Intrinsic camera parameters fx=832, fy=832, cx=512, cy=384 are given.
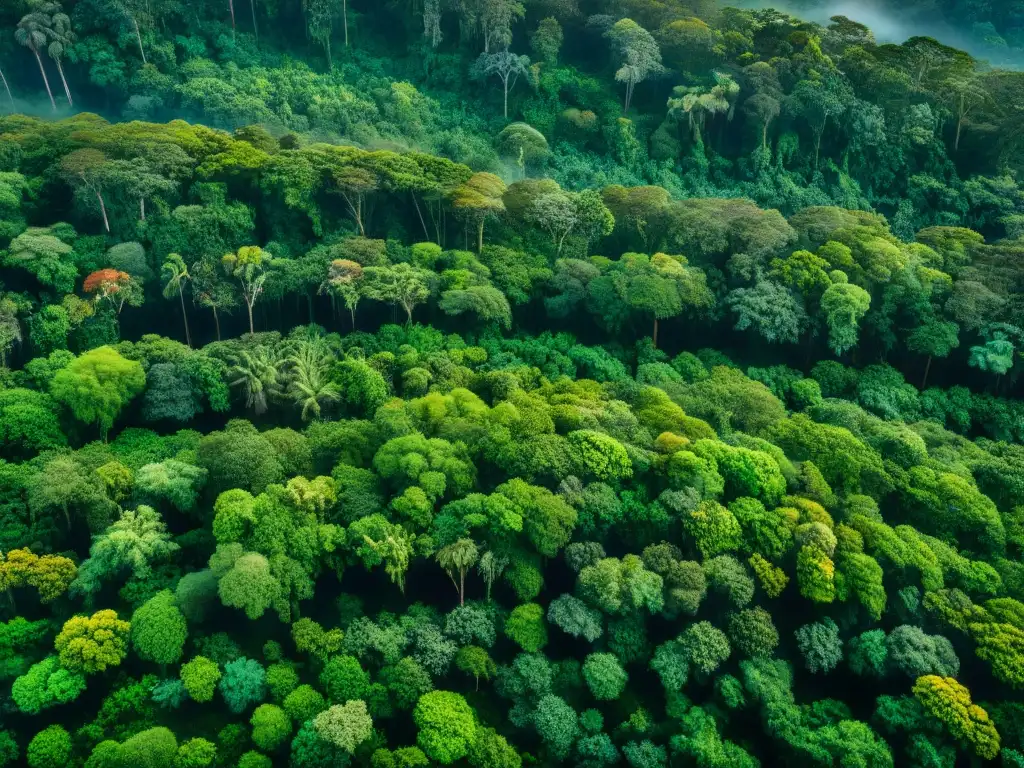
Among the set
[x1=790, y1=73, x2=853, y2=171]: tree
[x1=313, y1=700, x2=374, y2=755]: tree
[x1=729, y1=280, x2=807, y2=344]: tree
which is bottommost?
[x1=313, y1=700, x2=374, y2=755]: tree

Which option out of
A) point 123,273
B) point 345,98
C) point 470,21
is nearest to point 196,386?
point 123,273

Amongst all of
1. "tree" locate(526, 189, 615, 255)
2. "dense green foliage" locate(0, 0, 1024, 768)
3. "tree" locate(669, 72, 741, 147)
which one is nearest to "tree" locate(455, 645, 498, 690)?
"dense green foliage" locate(0, 0, 1024, 768)

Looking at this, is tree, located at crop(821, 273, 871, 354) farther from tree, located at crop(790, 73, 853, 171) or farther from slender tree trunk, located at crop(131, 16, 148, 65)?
slender tree trunk, located at crop(131, 16, 148, 65)

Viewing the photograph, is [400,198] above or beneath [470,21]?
beneath

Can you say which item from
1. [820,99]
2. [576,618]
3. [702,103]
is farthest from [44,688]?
[820,99]

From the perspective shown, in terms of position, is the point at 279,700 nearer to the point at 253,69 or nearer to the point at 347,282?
the point at 347,282

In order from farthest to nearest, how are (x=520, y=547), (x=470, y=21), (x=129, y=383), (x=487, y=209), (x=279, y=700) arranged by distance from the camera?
(x=470, y=21) < (x=487, y=209) < (x=129, y=383) < (x=520, y=547) < (x=279, y=700)

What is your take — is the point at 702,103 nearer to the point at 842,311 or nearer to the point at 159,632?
the point at 842,311
